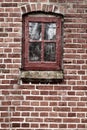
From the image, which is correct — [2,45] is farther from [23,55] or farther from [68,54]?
[68,54]

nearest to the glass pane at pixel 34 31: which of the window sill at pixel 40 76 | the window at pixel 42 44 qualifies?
the window at pixel 42 44

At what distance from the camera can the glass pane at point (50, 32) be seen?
766 centimetres

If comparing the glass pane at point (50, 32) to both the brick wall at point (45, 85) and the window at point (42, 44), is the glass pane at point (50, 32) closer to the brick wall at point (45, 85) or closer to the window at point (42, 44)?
the window at point (42, 44)

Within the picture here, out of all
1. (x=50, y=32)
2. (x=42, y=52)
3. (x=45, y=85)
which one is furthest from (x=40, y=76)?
(x=50, y=32)

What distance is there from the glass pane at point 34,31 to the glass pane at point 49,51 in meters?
0.22

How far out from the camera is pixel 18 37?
7.62 metres

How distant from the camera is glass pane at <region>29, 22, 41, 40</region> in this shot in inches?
302

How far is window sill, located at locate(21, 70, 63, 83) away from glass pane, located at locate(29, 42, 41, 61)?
27 centimetres

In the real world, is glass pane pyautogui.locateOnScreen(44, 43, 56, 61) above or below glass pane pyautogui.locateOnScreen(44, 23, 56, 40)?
below

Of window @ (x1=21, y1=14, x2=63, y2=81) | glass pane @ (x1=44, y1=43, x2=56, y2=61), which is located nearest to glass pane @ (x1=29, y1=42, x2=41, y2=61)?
window @ (x1=21, y1=14, x2=63, y2=81)

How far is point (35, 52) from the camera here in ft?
25.2

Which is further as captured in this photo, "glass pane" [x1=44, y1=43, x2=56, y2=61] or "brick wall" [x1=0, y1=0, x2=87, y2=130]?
"glass pane" [x1=44, y1=43, x2=56, y2=61]

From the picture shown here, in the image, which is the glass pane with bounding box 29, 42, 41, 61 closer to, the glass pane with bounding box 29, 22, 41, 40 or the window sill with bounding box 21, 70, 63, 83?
the glass pane with bounding box 29, 22, 41, 40

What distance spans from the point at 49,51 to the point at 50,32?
1.14 ft
